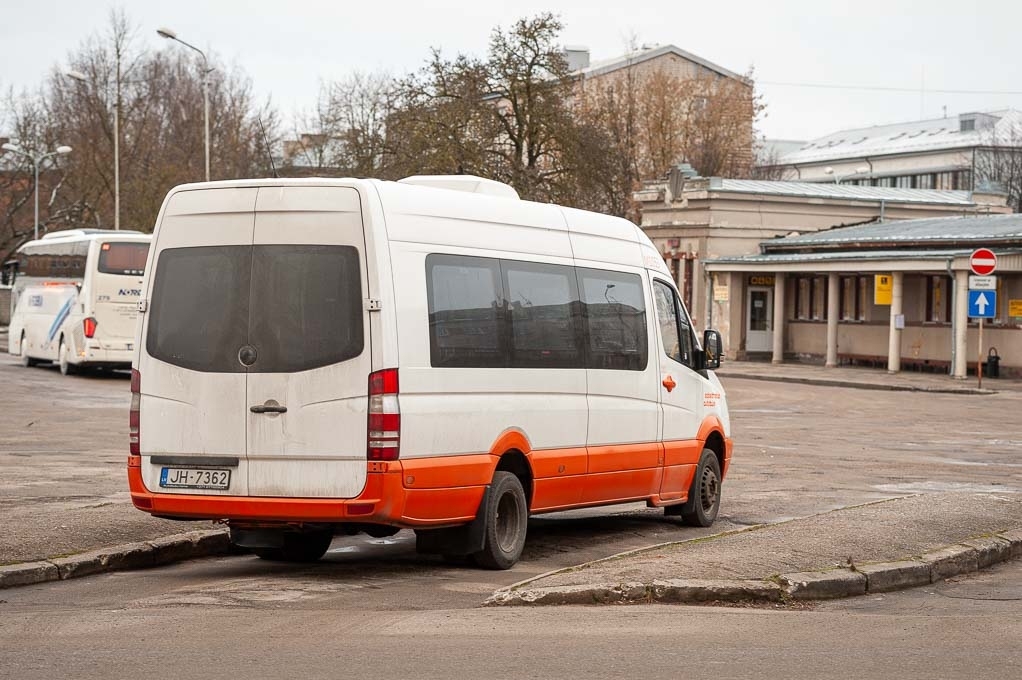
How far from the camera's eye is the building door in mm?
53719

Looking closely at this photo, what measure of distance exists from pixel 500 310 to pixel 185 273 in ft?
7.14

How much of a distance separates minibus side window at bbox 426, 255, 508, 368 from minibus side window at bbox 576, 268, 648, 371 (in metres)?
1.23

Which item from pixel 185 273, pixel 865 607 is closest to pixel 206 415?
pixel 185 273

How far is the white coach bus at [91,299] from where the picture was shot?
34.9m

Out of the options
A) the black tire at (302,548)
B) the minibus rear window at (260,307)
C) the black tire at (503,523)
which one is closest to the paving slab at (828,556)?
the black tire at (503,523)

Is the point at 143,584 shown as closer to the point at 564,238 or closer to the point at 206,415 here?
the point at 206,415

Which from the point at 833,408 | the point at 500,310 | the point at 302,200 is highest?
the point at 302,200

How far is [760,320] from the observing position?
Result: 53.9 metres

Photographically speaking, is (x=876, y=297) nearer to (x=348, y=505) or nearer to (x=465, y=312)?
(x=465, y=312)

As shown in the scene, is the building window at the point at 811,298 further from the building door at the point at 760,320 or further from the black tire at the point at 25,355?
the black tire at the point at 25,355

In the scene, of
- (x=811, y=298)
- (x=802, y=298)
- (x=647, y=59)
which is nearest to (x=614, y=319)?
(x=811, y=298)

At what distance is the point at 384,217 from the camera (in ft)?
31.2

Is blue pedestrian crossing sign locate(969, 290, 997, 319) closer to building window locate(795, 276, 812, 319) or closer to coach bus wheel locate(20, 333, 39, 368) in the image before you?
building window locate(795, 276, 812, 319)

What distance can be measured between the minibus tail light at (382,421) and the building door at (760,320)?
4539 centimetres
